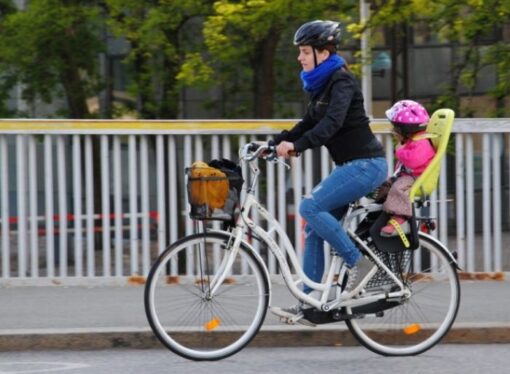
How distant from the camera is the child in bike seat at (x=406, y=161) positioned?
20.8 feet

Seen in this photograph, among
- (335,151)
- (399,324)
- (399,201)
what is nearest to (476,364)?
(399,324)

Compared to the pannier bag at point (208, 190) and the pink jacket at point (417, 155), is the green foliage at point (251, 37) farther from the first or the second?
the pannier bag at point (208, 190)

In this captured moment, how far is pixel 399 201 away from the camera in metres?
6.32

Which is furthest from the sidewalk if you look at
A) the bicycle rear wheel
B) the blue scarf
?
the blue scarf

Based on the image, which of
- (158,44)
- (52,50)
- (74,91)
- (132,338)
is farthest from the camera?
(74,91)

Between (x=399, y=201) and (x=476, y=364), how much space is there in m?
0.97

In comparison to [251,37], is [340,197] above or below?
below

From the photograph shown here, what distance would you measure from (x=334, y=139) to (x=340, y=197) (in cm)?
33

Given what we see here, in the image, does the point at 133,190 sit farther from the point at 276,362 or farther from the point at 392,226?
the point at 392,226

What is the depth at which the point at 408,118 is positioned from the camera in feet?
21.0

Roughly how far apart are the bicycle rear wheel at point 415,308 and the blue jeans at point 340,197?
30 cm

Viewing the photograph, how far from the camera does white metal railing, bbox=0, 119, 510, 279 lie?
8.91 metres


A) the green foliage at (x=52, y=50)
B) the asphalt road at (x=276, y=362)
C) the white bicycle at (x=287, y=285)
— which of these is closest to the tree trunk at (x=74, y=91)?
the green foliage at (x=52, y=50)

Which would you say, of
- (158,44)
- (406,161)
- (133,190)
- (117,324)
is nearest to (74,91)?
(158,44)
